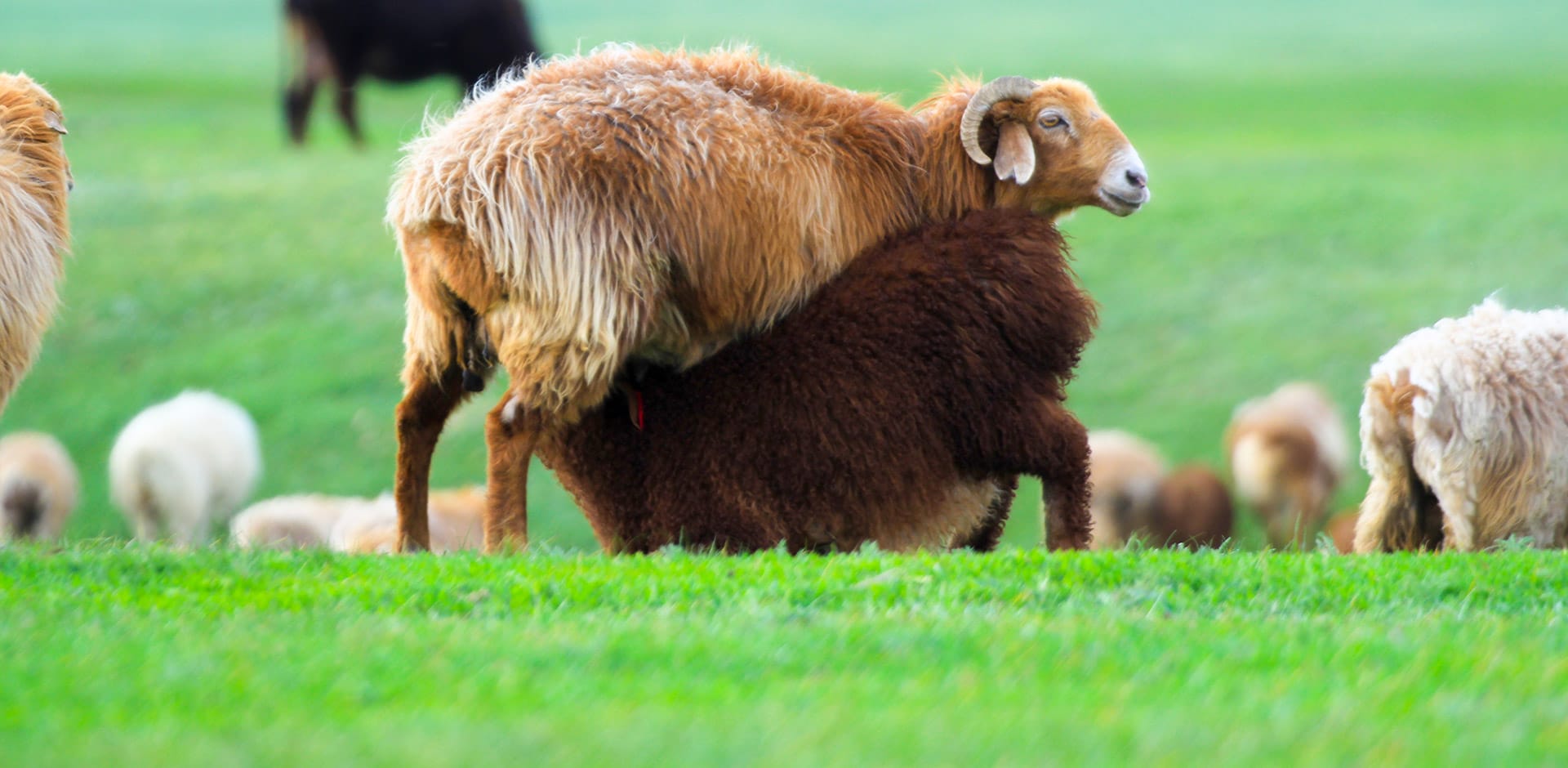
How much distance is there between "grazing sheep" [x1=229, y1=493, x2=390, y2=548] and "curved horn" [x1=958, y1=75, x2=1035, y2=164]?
20.2 feet

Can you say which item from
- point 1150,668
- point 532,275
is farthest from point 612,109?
point 1150,668

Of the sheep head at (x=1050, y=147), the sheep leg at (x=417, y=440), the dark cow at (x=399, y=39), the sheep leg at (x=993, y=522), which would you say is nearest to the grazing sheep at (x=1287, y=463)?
the sheep leg at (x=993, y=522)

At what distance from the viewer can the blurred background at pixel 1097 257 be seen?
17.6 meters

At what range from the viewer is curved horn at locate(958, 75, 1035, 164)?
25.7 ft

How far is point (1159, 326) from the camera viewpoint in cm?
1939

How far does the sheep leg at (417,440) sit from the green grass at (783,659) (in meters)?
1.38

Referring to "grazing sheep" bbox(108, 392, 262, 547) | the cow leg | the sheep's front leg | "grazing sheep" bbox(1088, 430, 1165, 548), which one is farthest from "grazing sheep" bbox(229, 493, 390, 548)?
the cow leg

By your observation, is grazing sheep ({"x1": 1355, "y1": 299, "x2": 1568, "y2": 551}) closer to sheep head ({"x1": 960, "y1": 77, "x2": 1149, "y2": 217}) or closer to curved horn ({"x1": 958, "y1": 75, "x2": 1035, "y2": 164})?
sheep head ({"x1": 960, "y1": 77, "x2": 1149, "y2": 217})

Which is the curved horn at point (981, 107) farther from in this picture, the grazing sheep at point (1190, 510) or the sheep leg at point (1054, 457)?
the grazing sheep at point (1190, 510)

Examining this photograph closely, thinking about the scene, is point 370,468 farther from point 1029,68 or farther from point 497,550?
point 1029,68

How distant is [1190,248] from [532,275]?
632 inches

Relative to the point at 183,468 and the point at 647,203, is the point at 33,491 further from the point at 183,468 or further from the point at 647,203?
the point at 647,203

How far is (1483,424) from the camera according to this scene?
7648 millimetres

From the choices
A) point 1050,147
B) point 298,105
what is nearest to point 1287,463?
point 1050,147
